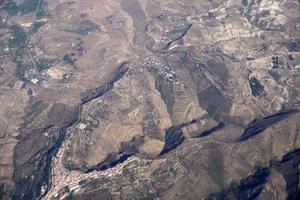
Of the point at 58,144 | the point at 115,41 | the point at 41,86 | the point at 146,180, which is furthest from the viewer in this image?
the point at 115,41

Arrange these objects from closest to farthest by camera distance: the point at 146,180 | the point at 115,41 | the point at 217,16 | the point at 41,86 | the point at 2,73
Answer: the point at 146,180
the point at 41,86
the point at 2,73
the point at 115,41
the point at 217,16

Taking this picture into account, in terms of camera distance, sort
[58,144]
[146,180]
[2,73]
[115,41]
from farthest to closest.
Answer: [115,41], [2,73], [58,144], [146,180]

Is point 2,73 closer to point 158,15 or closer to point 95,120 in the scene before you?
point 95,120

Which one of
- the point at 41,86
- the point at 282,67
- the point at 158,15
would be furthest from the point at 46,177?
the point at 158,15

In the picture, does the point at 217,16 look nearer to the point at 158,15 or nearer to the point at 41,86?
the point at 158,15

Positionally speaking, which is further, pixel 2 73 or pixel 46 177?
pixel 2 73

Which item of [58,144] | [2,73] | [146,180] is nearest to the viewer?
[146,180]

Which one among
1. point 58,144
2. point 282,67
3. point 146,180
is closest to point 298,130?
point 282,67

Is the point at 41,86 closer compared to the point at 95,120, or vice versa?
the point at 95,120
